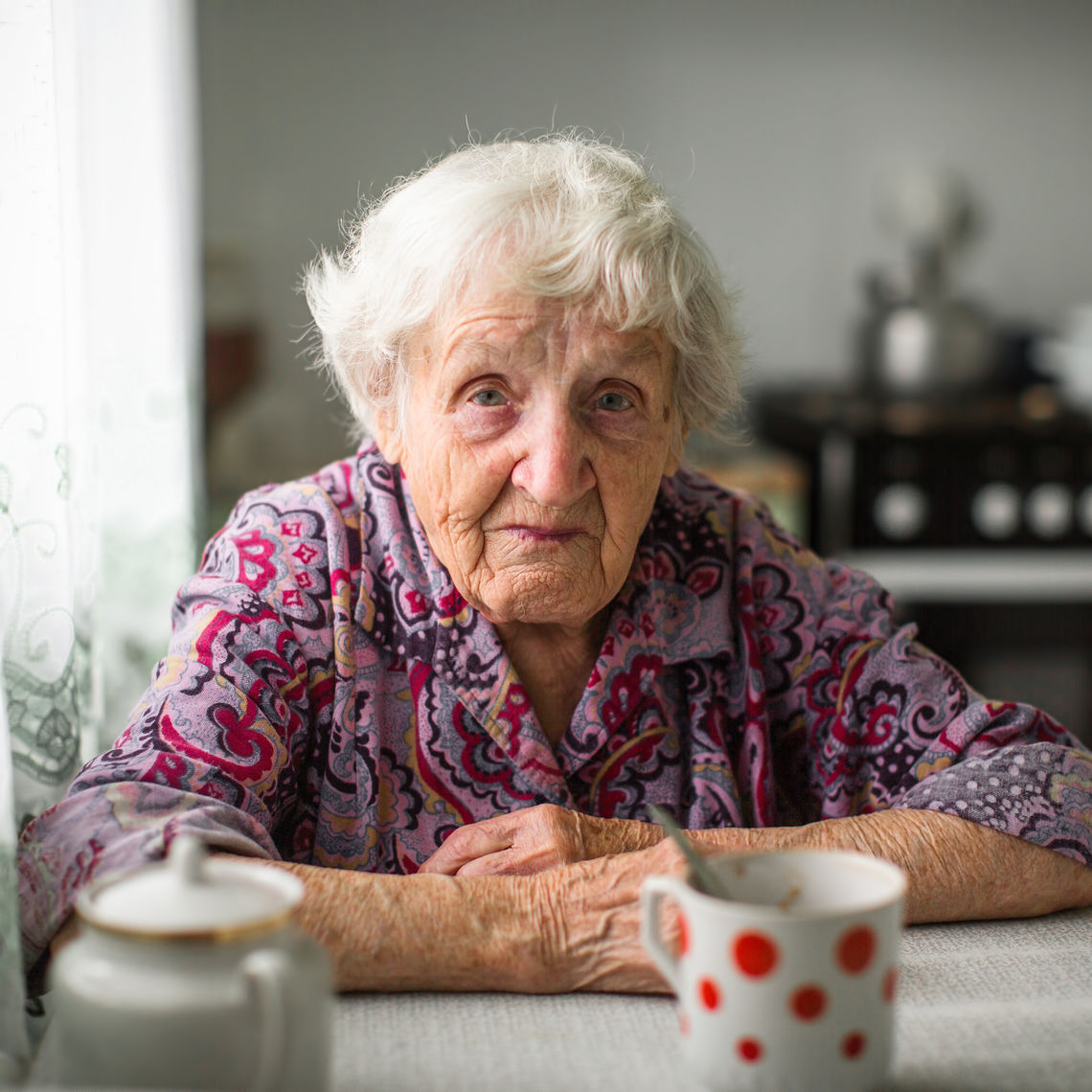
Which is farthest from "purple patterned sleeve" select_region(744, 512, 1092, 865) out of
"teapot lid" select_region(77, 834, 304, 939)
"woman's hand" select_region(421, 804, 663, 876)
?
"teapot lid" select_region(77, 834, 304, 939)

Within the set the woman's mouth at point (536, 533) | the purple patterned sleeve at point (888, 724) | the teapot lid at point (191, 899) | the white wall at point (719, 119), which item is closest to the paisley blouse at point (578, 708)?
the purple patterned sleeve at point (888, 724)

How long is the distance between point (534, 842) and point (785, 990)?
1.43ft

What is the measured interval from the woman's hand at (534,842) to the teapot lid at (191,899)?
445 mm

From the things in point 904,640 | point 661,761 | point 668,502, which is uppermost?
point 668,502

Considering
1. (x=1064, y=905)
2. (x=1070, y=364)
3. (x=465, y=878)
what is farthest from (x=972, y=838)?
(x=1070, y=364)

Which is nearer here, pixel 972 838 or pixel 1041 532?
pixel 972 838

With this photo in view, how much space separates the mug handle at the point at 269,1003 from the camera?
60 centimetres

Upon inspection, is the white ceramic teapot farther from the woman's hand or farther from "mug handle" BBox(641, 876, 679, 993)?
the woman's hand

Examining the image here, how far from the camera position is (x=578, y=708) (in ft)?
4.17

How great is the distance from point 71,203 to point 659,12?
2.97m

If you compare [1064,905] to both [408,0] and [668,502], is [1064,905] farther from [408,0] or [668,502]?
[408,0]

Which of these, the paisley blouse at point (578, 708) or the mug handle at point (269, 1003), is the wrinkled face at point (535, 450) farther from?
the mug handle at point (269, 1003)

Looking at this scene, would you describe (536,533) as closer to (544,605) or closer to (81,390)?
(544,605)

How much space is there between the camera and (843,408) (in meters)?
3.50
